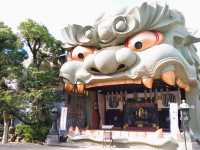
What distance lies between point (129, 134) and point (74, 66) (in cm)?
584

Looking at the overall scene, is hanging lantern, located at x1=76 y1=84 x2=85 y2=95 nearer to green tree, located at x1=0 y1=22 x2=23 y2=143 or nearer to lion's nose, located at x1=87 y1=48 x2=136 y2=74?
lion's nose, located at x1=87 y1=48 x2=136 y2=74

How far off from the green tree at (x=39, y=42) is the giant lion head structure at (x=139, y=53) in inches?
81.7

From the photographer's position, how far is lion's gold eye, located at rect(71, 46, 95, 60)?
82.5 feet

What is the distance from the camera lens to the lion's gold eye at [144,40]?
22422 mm

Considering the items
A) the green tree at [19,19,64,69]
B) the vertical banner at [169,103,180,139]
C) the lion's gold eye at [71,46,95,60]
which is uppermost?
the green tree at [19,19,64,69]

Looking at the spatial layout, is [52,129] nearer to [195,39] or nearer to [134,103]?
[134,103]

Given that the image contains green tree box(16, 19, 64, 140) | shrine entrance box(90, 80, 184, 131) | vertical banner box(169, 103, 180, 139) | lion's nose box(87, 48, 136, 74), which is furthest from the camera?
shrine entrance box(90, 80, 184, 131)

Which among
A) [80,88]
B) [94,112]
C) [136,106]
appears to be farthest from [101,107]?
[80,88]

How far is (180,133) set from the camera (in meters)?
21.3

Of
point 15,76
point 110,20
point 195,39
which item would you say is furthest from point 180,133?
point 15,76

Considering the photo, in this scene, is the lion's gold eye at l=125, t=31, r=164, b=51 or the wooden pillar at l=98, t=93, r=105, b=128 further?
the wooden pillar at l=98, t=93, r=105, b=128

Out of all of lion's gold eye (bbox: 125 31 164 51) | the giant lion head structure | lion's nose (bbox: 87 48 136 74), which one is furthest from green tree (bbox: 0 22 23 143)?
lion's gold eye (bbox: 125 31 164 51)

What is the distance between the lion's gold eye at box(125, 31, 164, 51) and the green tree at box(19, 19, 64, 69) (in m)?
6.03

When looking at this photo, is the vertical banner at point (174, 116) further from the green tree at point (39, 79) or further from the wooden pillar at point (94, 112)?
the green tree at point (39, 79)
